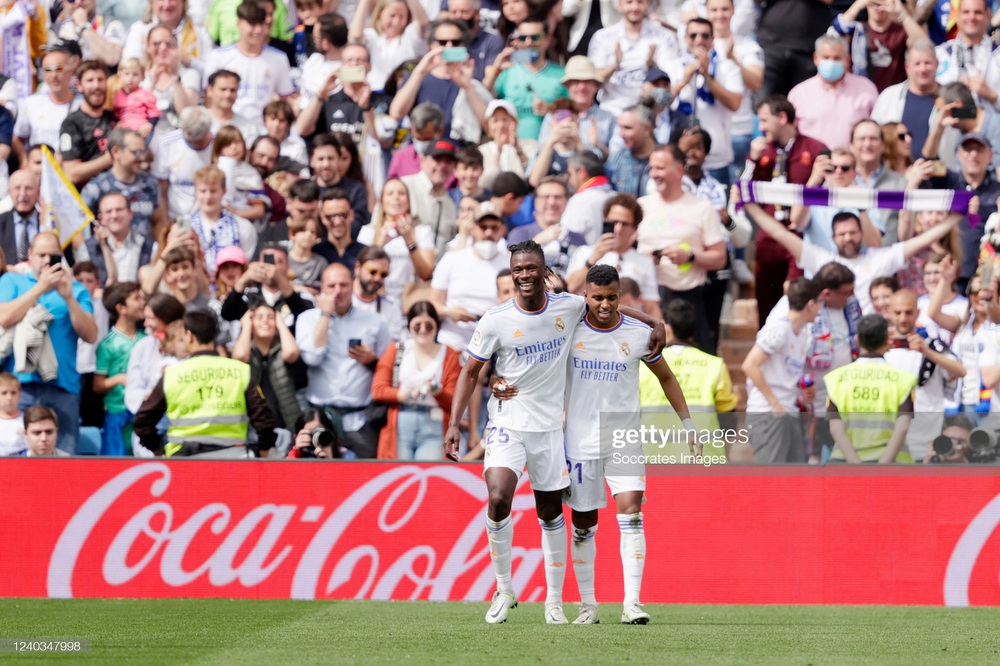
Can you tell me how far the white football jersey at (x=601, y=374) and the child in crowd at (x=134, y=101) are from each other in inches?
297

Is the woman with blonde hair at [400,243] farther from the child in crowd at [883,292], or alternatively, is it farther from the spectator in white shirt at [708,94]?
the child in crowd at [883,292]

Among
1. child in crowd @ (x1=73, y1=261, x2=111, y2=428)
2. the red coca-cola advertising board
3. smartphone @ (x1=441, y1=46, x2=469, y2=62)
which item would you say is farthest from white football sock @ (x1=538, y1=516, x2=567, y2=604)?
smartphone @ (x1=441, y1=46, x2=469, y2=62)

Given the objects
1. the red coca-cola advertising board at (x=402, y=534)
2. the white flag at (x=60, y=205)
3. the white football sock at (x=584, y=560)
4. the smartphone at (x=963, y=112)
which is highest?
the smartphone at (x=963, y=112)

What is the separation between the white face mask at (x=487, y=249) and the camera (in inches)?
539

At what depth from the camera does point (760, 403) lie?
12664mm

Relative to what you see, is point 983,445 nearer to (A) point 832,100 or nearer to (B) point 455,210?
(A) point 832,100

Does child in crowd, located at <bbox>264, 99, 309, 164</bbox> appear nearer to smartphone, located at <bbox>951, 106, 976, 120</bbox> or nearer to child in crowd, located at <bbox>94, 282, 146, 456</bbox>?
child in crowd, located at <bbox>94, 282, 146, 456</bbox>

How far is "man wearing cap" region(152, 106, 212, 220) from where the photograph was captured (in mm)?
15234

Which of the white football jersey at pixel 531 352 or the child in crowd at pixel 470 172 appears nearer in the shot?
the white football jersey at pixel 531 352

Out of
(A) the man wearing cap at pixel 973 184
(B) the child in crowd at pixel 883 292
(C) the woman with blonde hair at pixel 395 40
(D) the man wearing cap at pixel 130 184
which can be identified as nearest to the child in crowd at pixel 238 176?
(D) the man wearing cap at pixel 130 184

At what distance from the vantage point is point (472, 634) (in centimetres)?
885

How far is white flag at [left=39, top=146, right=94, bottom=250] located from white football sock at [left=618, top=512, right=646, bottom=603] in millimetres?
6684

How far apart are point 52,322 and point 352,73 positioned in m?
4.22

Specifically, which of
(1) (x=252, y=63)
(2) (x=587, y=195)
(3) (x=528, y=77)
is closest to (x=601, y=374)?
(2) (x=587, y=195)
